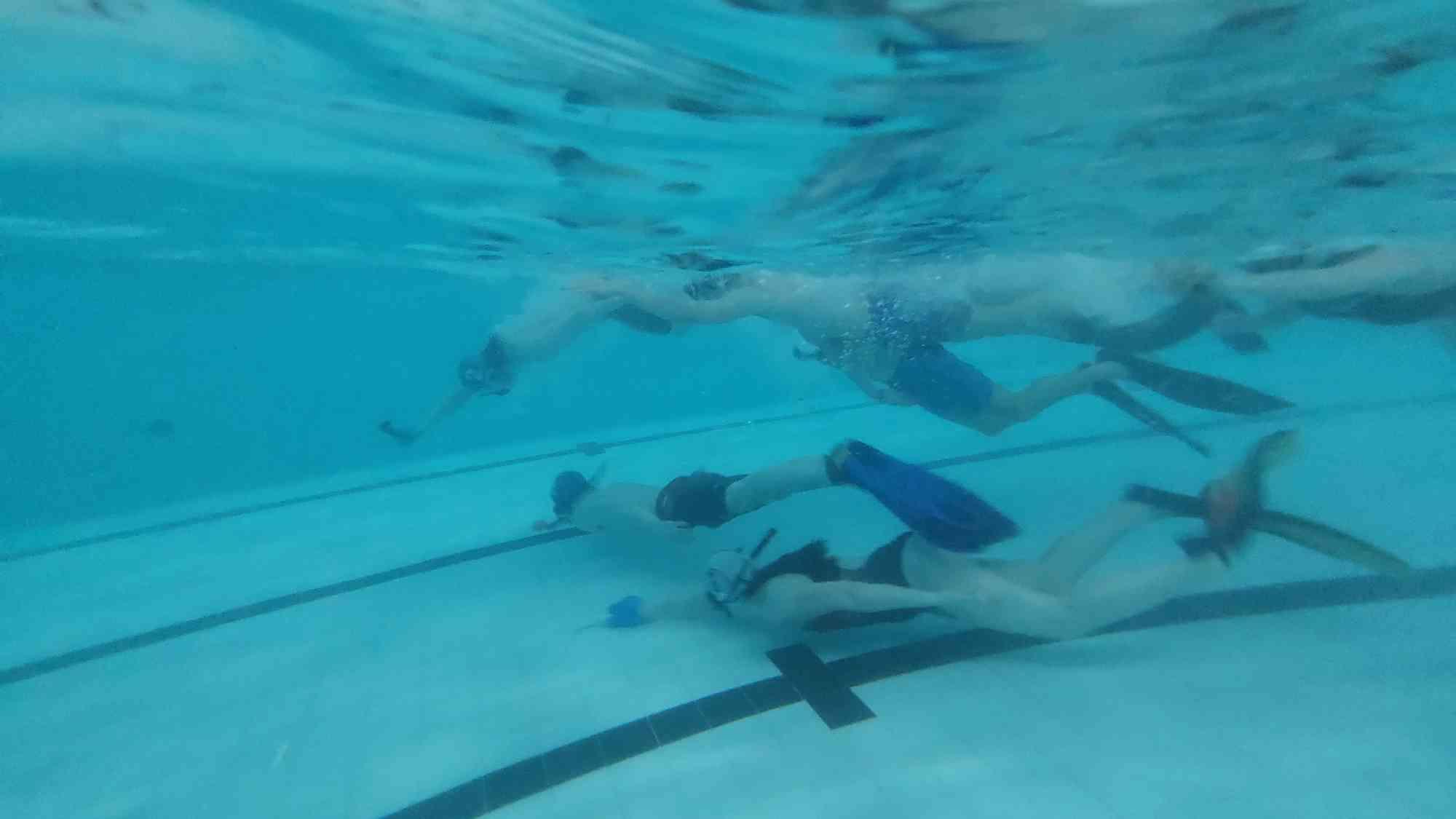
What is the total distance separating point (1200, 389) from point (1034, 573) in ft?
17.7

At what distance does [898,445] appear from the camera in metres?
15.0

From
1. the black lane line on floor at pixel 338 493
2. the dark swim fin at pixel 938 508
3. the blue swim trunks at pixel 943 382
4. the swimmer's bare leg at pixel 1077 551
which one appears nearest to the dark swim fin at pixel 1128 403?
the blue swim trunks at pixel 943 382

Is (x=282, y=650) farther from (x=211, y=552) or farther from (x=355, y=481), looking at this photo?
(x=355, y=481)

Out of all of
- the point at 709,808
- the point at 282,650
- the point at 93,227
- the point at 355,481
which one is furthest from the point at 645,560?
the point at 93,227

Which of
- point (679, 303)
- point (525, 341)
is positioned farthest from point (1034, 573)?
point (525, 341)

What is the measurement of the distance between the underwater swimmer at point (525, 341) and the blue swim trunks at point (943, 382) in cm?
488

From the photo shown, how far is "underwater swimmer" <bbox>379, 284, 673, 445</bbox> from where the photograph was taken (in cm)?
1212

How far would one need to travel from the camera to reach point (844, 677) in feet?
18.6

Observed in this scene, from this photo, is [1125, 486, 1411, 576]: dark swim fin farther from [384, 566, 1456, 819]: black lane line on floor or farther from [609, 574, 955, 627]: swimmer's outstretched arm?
[609, 574, 955, 627]: swimmer's outstretched arm

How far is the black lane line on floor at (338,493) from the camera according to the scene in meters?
12.9

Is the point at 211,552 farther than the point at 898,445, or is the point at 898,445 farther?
the point at 898,445

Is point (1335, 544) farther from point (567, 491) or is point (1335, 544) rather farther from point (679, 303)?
point (679, 303)

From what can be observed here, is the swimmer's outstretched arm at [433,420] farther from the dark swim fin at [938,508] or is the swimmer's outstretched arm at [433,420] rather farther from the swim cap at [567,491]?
the dark swim fin at [938,508]

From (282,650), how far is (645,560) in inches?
156
